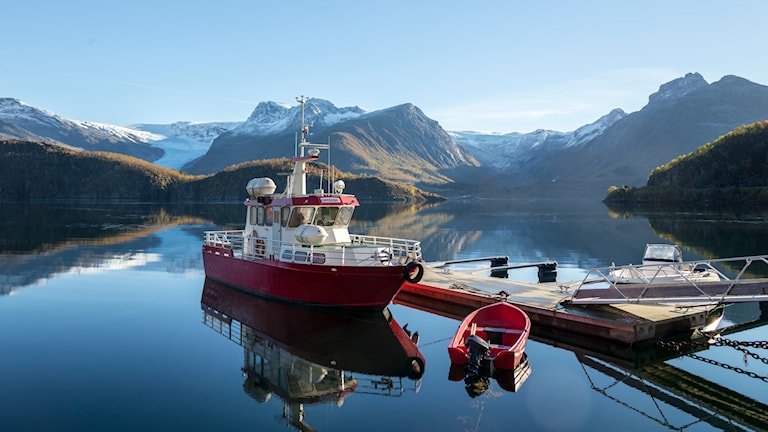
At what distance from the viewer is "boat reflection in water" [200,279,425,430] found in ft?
55.0

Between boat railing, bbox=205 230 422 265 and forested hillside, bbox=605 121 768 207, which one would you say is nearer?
boat railing, bbox=205 230 422 265

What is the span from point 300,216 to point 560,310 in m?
13.1

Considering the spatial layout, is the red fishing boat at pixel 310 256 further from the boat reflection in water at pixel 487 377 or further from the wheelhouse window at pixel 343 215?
the boat reflection in water at pixel 487 377

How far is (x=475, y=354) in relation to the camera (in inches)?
696

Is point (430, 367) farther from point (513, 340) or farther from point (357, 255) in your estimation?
point (357, 255)

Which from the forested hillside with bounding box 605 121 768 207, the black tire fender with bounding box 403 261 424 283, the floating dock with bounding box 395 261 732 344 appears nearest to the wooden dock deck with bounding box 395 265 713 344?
the floating dock with bounding box 395 261 732 344

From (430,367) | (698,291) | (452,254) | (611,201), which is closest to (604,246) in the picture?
(452,254)

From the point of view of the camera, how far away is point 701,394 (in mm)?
16656

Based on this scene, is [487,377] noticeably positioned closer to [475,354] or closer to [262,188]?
[475,354]

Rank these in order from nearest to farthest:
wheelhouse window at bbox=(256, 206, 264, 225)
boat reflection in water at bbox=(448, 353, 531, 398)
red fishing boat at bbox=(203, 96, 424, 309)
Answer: boat reflection in water at bbox=(448, 353, 531, 398)
red fishing boat at bbox=(203, 96, 424, 309)
wheelhouse window at bbox=(256, 206, 264, 225)

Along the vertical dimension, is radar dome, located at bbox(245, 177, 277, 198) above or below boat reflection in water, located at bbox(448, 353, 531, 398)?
above

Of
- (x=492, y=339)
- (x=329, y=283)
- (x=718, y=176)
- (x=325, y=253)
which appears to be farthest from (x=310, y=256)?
(x=718, y=176)

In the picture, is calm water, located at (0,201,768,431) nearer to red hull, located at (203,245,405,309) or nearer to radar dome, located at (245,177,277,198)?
red hull, located at (203,245,405,309)

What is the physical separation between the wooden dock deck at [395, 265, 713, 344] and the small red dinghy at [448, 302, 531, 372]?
7.27 ft
